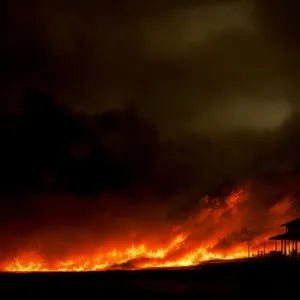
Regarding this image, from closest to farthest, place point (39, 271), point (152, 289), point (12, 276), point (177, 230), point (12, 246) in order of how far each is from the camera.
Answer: point (152, 289) < point (12, 276) < point (39, 271) < point (177, 230) < point (12, 246)

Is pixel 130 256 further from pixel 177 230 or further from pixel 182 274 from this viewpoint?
pixel 182 274

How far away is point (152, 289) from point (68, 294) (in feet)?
29.3

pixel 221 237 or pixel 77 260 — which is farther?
pixel 221 237

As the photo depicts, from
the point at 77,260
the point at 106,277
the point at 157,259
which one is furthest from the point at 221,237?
the point at 106,277

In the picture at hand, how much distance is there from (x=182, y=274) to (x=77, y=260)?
26356mm

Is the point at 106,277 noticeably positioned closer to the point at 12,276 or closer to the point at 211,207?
the point at 12,276

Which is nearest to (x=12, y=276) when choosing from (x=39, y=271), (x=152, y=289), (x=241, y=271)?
(x=39, y=271)

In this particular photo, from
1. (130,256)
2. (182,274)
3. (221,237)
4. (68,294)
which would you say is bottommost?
(68,294)

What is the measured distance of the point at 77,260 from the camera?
8812cm

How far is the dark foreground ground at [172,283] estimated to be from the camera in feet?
177

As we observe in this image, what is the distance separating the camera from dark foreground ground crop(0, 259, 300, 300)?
5397cm

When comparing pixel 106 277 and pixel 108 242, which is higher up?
pixel 108 242

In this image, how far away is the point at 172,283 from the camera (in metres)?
61.1

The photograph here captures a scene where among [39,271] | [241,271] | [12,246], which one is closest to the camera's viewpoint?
[241,271]
